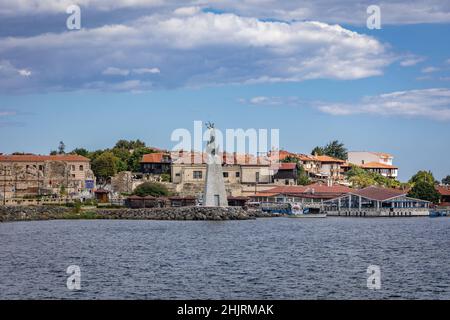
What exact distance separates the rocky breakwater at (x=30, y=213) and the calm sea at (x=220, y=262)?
1127cm

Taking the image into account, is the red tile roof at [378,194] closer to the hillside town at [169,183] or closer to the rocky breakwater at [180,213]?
the hillside town at [169,183]

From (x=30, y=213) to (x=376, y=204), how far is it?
4443 cm

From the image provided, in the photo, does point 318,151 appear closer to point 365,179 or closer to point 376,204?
point 365,179

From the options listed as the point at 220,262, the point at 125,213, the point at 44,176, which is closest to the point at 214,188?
the point at 125,213

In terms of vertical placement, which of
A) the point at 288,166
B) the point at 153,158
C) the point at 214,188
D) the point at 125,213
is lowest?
the point at 125,213

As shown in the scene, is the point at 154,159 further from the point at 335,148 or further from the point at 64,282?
the point at 64,282

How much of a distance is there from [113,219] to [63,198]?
34.2ft

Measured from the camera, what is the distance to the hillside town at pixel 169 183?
10388cm

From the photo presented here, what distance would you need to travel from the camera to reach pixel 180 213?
A: 306 ft

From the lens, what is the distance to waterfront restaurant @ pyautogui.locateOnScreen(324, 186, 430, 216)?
109812mm

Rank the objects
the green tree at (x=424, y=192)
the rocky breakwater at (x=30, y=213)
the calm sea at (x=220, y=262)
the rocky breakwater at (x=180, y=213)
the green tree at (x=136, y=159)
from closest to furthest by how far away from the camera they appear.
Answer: the calm sea at (x=220, y=262)
the rocky breakwater at (x=30, y=213)
the rocky breakwater at (x=180, y=213)
the green tree at (x=424, y=192)
the green tree at (x=136, y=159)

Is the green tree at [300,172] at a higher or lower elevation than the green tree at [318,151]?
lower

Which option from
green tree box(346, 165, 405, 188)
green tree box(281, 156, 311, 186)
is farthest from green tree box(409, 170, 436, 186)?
green tree box(281, 156, 311, 186)
